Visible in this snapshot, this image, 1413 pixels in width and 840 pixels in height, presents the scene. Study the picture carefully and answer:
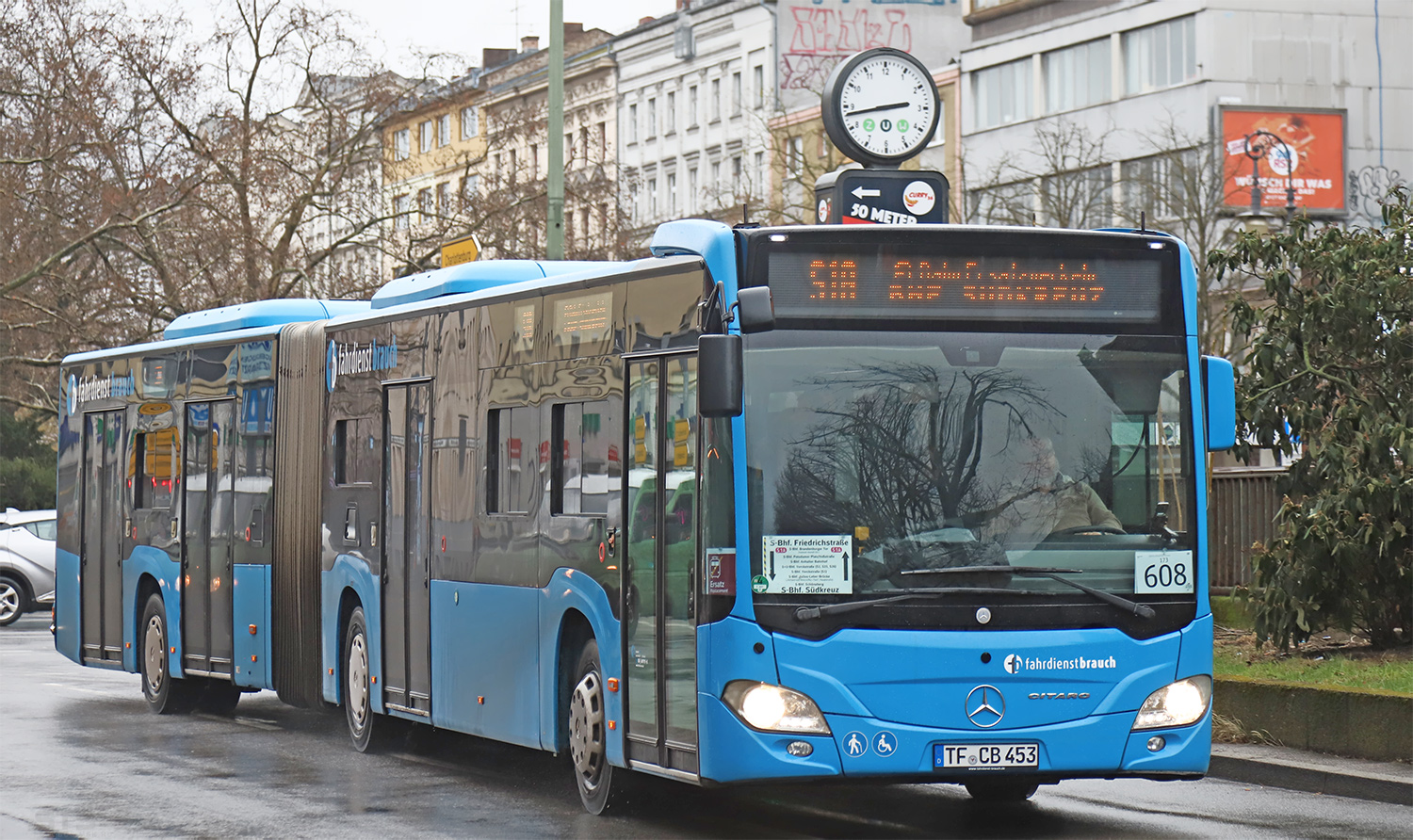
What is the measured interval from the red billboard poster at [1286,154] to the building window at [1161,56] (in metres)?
2.31

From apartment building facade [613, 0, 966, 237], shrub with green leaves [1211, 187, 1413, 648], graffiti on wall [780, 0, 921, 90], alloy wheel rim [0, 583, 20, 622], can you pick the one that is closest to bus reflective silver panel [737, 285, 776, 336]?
shrub with green leaves [1211, 187, 1413, 648]

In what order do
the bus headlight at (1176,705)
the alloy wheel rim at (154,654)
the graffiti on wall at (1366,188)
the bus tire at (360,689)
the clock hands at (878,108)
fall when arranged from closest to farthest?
the bus headlight at (1176,705) < the bus tire at (360,689) < the clock hands at (878,108) < the alloy wheel rim at (154,654) < the graffiti on wall at (1366,188)

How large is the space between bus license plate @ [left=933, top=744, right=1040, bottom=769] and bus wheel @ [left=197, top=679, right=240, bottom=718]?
32.9 ft

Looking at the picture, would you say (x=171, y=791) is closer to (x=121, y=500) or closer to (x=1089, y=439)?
A: (x=1089, y=439)

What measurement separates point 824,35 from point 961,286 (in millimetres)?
78427

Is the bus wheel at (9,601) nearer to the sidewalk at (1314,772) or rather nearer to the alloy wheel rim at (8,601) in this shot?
the alloy wheel rim at (8,601)

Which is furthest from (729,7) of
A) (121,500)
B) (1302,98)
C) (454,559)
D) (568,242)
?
(454,559)

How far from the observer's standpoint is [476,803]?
1239 centimetres

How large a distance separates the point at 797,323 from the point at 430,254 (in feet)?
105

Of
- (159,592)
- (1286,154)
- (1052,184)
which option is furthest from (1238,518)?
(1286,154)

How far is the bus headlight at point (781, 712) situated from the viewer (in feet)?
33.2

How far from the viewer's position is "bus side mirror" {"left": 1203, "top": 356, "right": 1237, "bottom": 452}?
1077 centimetres

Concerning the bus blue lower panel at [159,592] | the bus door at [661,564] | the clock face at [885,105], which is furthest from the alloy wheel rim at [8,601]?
the bus door at [661,564]

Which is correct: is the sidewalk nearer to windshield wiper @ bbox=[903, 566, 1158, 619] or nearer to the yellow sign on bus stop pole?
windshield wiper @ bbox=[903, 566, 1158, 619]
